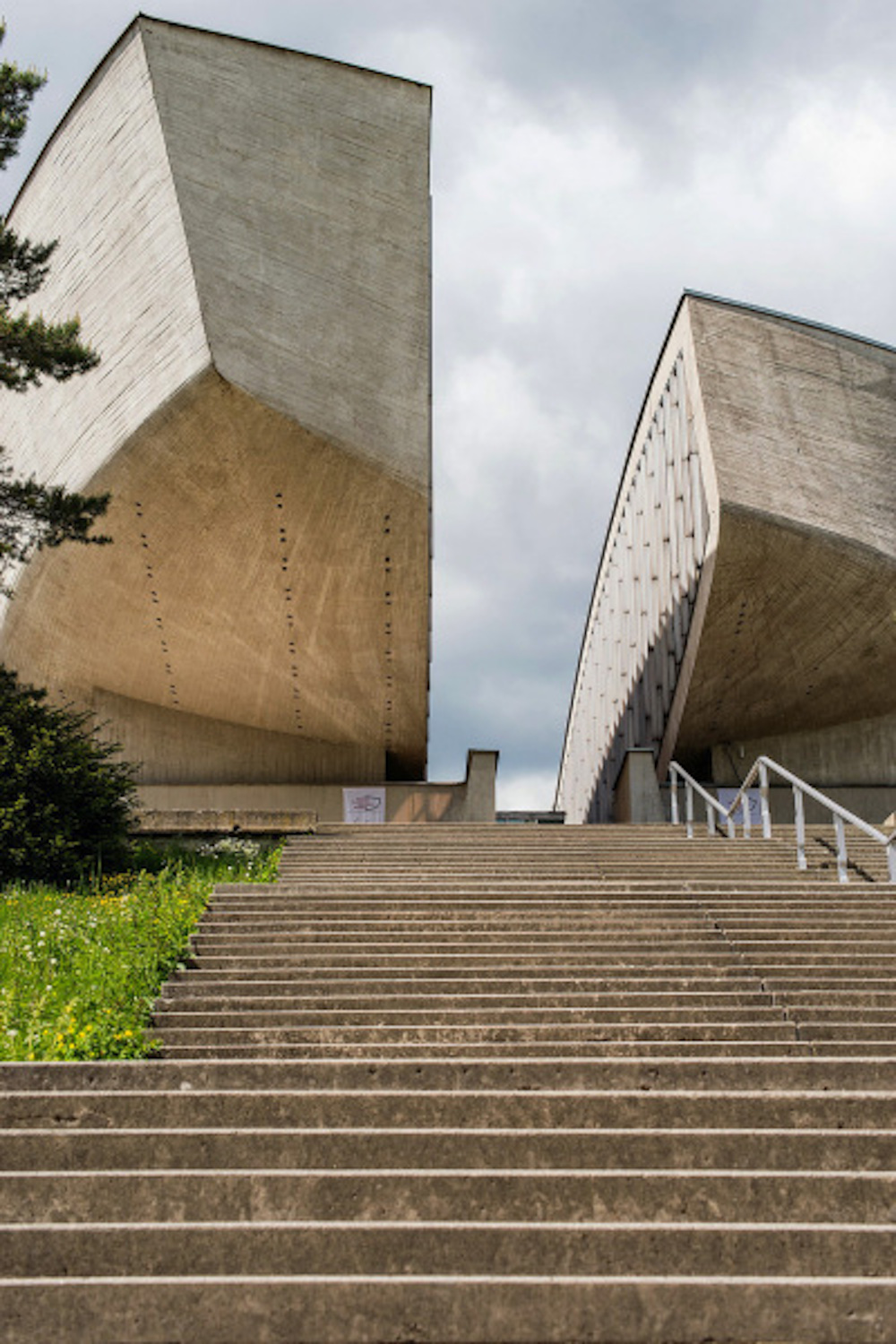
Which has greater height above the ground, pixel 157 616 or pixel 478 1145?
pixel 157 616

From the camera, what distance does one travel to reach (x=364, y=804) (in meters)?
18.9

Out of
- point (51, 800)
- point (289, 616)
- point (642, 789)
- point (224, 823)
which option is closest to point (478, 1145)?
point (51, 800)

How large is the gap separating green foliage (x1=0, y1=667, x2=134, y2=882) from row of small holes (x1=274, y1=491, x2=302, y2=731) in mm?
5391

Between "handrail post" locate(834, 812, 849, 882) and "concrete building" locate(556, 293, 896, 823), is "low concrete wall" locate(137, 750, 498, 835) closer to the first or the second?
"concrete building" locate(556, 293, 896, 823)

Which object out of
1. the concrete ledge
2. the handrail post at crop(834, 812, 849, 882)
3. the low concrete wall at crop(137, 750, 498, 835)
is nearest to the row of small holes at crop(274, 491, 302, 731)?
the low concrete wall at crop(137, 750, 498, 835)

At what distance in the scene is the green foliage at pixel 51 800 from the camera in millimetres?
8484

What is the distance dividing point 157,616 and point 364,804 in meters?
4.66

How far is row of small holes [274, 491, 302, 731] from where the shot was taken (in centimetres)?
1450

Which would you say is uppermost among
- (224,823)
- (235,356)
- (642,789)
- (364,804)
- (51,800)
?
(235,356)

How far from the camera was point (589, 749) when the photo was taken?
1255 inches

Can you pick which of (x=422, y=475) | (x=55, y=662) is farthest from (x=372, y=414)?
(x=55, y=662)

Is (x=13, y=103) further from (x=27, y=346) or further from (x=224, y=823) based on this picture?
(x=224, y=823)

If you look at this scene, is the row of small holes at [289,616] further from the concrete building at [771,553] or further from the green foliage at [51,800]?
the concrete building at [771,553]

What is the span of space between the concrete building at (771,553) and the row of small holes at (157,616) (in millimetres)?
7270
